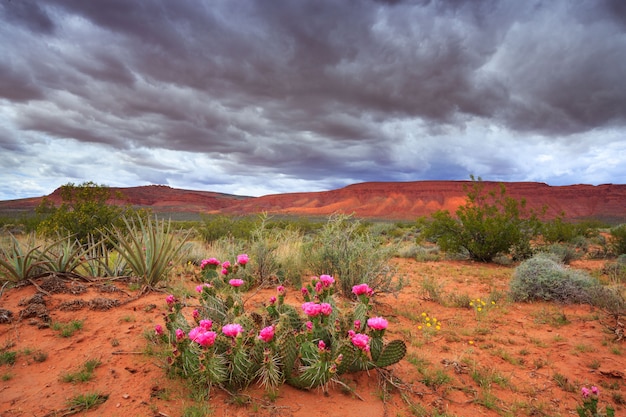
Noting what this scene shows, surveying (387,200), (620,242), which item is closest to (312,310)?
(620,242)

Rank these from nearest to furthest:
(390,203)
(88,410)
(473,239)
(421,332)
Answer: (88,410)
(421,332)
(473,239)
(390,203)

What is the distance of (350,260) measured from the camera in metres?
6.29

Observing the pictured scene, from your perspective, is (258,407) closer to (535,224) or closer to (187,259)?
(187,259)

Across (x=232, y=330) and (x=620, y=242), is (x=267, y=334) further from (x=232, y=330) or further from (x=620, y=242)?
(x=620, y=242)

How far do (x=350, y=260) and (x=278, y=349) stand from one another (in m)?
3.47

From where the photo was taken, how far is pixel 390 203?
294 ft

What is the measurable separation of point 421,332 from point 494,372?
124cm

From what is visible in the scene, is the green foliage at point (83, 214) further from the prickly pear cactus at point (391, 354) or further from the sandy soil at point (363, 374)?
the prickly pear cactus at point (391, 354)

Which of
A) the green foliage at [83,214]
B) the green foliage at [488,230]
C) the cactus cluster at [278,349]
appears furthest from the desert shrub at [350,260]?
the green foliage at [488,230]

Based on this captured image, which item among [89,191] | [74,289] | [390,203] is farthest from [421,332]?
[390,203]

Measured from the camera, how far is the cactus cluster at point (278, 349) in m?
2.67

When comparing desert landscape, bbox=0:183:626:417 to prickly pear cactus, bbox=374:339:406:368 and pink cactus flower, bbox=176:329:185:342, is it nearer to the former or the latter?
prickly pear cactus, bbox=374:339:406:368

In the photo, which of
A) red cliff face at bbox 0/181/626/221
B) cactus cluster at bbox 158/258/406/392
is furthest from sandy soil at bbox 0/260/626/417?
red cliff face at bbox 0/181/626/221

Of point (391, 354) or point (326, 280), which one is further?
point (326, 280)
